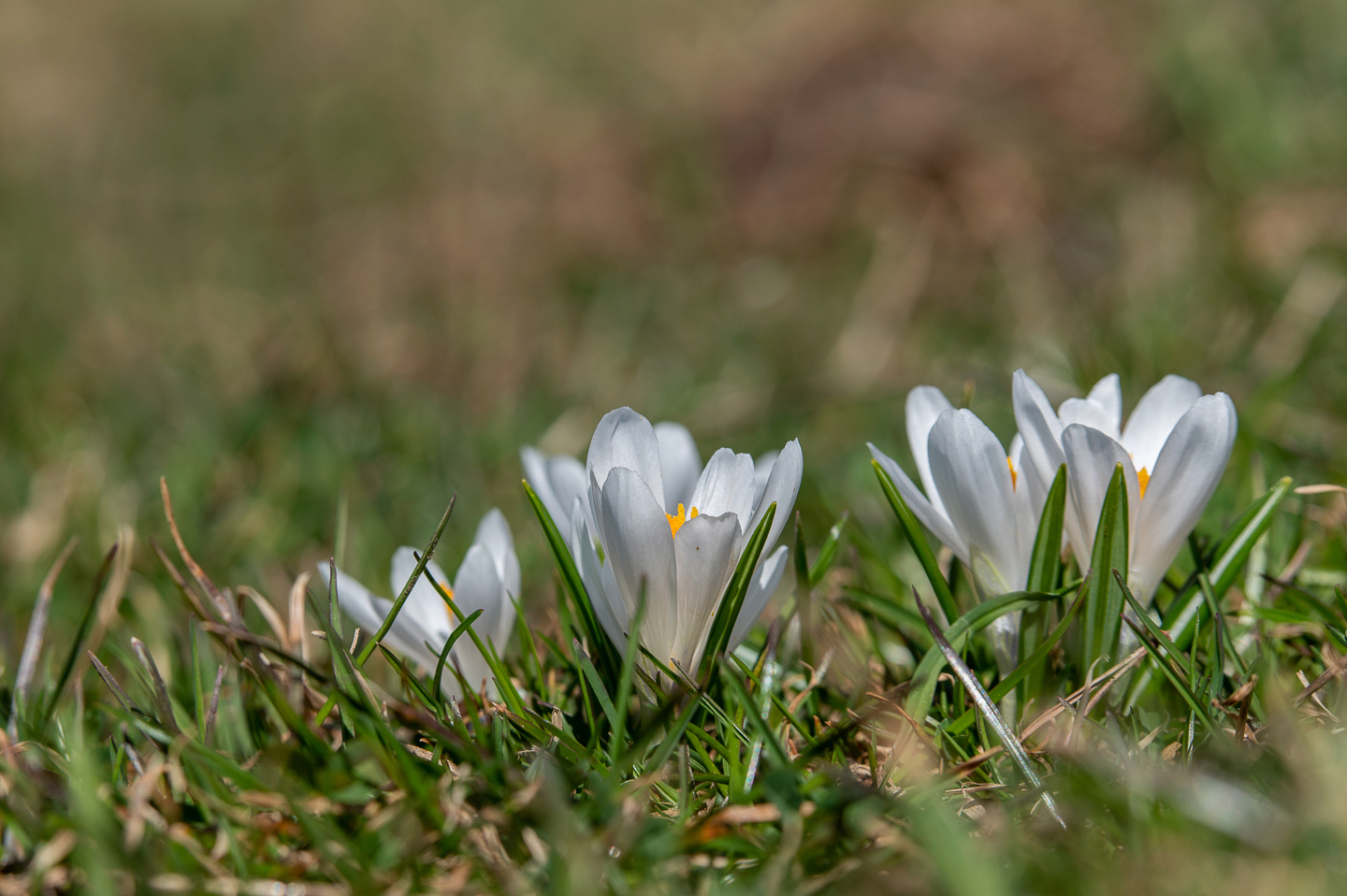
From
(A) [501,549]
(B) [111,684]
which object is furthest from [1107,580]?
(B) [111,684]

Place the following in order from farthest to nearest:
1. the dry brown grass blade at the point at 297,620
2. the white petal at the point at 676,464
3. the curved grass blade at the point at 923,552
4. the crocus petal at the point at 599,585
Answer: the dry brown grass blade at the point at 297,620, the white petal at the point at 676,464, the curved grass blade at the point at 923,552, the crocus petal at the point at 599,585

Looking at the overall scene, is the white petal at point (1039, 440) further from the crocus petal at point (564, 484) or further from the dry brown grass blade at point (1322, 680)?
the crocus petal at point (564, 484)

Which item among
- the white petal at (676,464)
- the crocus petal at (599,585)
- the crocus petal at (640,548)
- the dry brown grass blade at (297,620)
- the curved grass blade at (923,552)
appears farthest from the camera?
the dry brown grass blade at (297,620)

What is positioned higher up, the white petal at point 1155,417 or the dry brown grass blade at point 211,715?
the white petal at point 1155,417

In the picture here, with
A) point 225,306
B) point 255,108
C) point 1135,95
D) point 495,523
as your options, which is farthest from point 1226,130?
point 255,108

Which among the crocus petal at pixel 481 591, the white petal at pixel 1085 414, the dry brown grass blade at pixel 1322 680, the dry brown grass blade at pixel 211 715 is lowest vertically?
the dry brown grass blade at pixel 211 715

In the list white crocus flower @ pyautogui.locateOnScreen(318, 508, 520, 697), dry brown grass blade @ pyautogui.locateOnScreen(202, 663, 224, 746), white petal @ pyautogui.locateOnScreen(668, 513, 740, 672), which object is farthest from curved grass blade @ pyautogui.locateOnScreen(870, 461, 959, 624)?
dry brown grass blade @ pyautogui.locateOnScreen(202, 663, 224, 746)

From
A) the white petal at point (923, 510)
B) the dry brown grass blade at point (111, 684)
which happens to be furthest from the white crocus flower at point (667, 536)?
the dry brown grass blade at point (111, 684)
